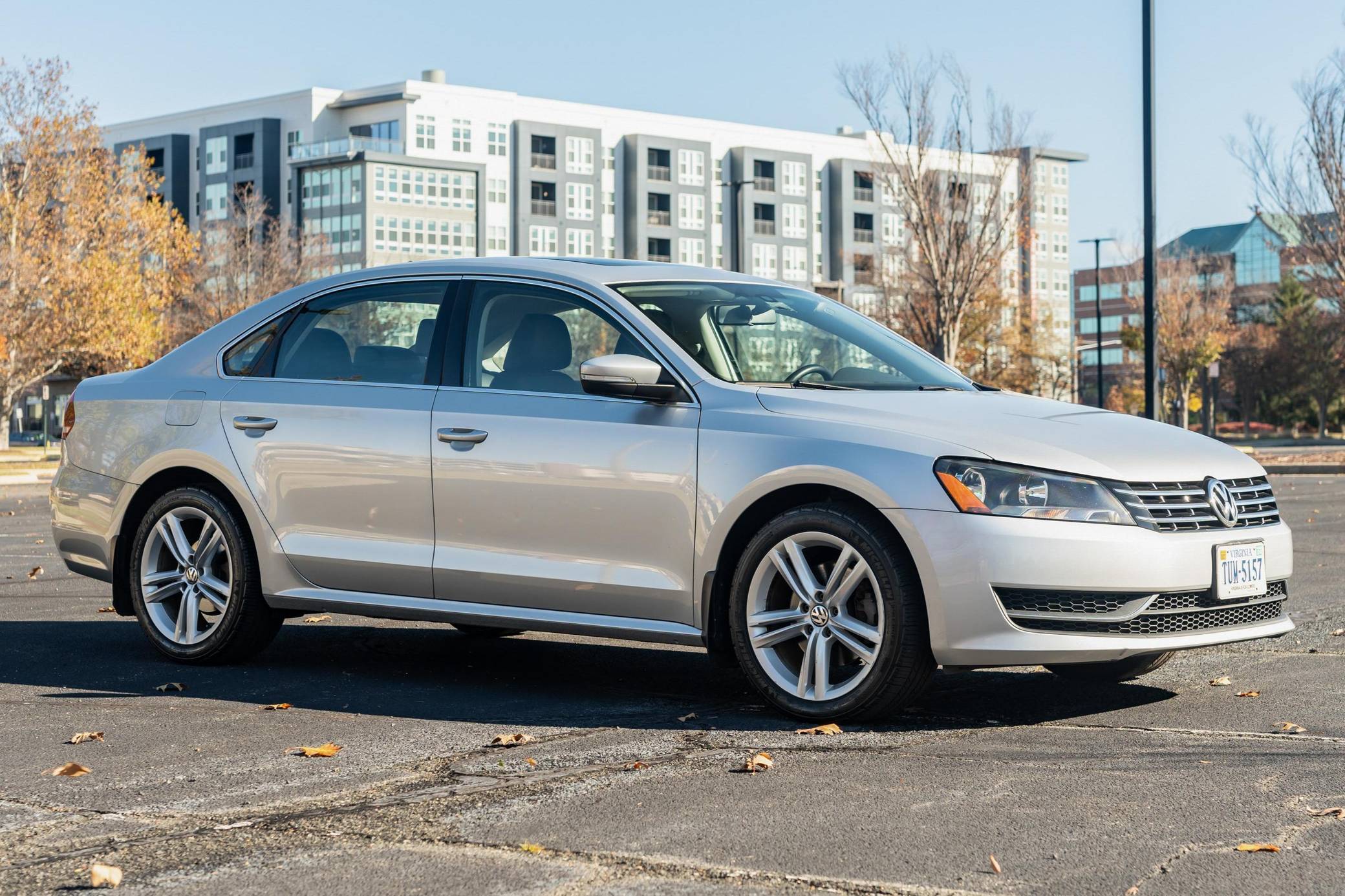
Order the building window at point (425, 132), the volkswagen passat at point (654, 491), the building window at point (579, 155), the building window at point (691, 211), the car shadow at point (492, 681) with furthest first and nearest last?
1. the building window at point (691, 211)
2. the building window at point (579, 155)
3. the building window at point (425, 132)
4. the car shadow at point (492, 681)
5. the volkswagen passat at point (654, 491)

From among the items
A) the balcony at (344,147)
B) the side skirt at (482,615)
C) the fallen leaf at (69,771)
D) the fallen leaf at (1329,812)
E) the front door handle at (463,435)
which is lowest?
the fallen leaf at (69,771)

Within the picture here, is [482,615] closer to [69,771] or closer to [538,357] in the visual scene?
[538,357]

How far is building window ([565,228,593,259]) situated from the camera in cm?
10231

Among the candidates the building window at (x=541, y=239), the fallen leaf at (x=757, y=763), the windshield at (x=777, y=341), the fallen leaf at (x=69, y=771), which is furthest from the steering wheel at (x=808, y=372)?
the building window at (x=541, y=239)

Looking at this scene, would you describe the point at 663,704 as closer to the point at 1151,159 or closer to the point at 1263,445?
the point at 1151,159

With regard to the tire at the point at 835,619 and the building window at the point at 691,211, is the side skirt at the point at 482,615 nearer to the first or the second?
the tire at the point at 835,619

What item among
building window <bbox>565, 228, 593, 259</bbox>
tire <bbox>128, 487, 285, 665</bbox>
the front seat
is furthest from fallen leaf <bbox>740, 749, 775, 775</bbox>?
building window <bbox>565, 228, 593, 259</bbox>

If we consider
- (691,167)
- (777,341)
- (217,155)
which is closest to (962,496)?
(777,341)

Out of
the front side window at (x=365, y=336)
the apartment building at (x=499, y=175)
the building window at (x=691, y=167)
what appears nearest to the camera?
the front side window at (x=365, y=336)

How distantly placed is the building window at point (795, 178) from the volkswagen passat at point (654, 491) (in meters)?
105

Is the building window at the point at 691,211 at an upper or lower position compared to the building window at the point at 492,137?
lower

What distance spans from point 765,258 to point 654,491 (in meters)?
106

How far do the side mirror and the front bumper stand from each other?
103cm

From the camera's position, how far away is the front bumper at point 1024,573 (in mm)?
5469
